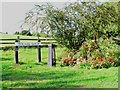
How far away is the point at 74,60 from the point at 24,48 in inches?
167

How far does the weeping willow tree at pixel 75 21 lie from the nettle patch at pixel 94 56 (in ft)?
2.56

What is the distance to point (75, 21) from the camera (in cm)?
1202

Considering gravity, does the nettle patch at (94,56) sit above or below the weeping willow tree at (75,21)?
below

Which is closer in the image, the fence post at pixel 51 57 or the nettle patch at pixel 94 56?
the nettle patch at pixel 94 56

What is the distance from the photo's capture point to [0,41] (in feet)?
54.2

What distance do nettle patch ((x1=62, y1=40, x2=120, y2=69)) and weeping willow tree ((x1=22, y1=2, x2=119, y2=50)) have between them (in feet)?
2.56

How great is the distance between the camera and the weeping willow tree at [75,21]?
39.1 ft

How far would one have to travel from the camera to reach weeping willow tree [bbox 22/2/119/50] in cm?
1191

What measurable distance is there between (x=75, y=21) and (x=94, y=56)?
2028 millimetres

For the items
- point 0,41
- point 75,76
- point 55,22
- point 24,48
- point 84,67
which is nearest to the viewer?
point 75,76

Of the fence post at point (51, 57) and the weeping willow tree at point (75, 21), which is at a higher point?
the weeping willow tree at point (75, 21)

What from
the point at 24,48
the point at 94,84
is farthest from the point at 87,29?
the point at 94,84

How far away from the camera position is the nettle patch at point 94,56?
10.1m

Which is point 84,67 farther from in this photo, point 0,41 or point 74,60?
point 0,41
